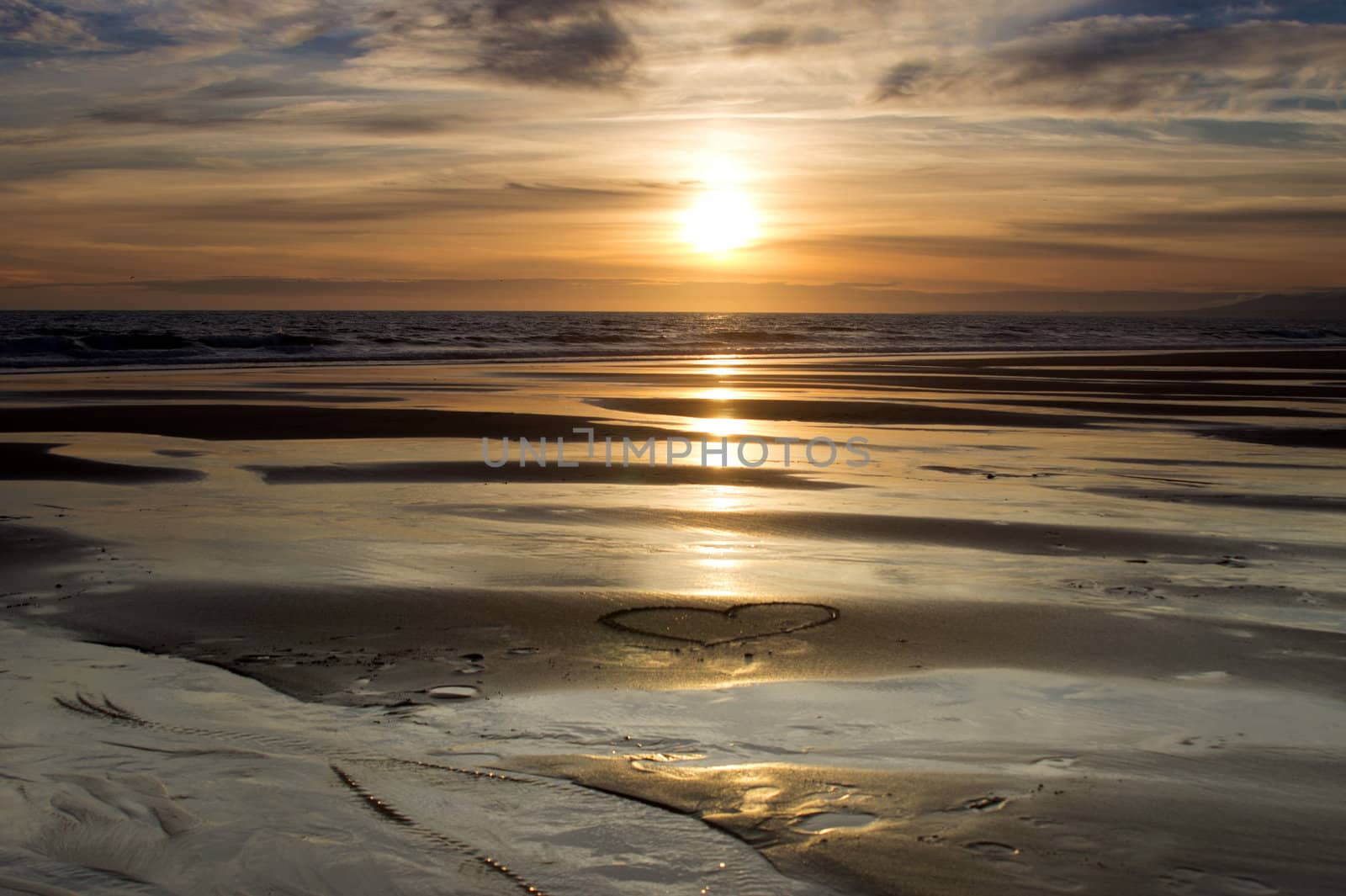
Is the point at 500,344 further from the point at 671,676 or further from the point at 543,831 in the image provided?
the point at 543,831

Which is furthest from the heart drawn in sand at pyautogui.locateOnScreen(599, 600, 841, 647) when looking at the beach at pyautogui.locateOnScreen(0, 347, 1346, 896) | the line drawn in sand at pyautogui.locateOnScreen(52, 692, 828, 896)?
the line drawn in sand at pyautogui.locateOnScreen(52, 692, 828, 896)

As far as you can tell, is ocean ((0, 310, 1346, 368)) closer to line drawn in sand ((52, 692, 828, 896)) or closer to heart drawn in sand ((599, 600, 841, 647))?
heart drawn in sand ((599, 600, 841, 647))

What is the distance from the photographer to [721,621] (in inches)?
237

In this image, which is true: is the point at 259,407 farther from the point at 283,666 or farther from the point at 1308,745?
the point at 1308,745

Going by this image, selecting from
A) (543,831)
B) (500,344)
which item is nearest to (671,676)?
(543,831)

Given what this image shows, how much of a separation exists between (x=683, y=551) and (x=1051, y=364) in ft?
102

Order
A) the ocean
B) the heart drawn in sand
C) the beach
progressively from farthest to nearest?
the ocean
the heart drawn in sand
the beach

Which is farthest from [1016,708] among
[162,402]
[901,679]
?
[162,402]

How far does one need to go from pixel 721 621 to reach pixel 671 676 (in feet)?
3.17

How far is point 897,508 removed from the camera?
9461 millimetres

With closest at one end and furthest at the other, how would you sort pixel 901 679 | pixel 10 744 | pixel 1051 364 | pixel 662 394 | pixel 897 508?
1. pixel 10 744
2. pixel 901 679
3. pixel 897 508
4. pixel 662 394
5. pixel 1051 364

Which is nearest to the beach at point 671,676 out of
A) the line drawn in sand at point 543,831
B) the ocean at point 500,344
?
the line drawn in sand at point 543,831

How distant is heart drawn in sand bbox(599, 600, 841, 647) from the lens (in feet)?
18.9

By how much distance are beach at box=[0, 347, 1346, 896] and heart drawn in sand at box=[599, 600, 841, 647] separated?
1.4 inches
